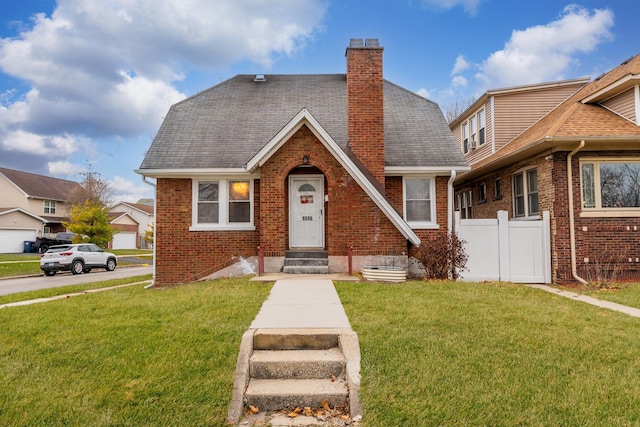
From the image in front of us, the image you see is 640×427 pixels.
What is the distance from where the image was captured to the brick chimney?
1187 centimetres

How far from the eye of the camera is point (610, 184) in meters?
11.5

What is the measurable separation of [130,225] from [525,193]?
2049 inches

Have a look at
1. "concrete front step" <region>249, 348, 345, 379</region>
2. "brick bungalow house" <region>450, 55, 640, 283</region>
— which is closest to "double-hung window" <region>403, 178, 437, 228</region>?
"brick bungalow house" <region>450, 55, 640, 283</region>

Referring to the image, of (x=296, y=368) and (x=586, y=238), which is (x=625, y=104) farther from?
(x=296, y=368)

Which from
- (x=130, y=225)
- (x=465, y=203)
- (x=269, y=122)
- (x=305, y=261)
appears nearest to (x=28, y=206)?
(x=130, y=225)

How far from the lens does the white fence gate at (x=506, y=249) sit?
1145 cm

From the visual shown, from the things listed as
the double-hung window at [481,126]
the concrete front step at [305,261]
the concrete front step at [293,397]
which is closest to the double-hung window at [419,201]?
the concrete front step at [305,261]

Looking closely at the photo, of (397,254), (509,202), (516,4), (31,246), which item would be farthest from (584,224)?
(31,246)

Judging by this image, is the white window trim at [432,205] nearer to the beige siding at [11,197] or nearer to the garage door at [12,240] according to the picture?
the garage door at [12,240]

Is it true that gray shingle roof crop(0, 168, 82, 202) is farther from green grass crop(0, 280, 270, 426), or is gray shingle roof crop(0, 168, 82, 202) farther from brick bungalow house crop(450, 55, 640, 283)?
brick bungalow house crop(450, 55, 640, 283)

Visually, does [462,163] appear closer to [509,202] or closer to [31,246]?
[509,202]

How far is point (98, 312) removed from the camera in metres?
6.80

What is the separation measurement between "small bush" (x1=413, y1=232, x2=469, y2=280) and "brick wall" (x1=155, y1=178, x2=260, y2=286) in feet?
16.3

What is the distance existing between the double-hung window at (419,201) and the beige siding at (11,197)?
46289 mm
